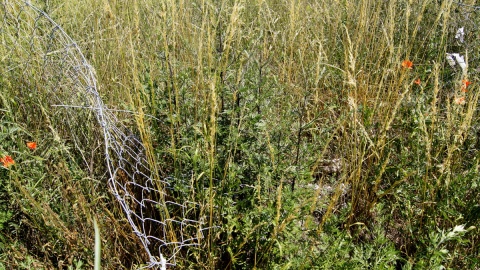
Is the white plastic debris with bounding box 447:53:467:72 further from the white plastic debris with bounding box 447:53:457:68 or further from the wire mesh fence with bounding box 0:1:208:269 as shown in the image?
the wire mesh fence with bounding box 0:1:208:269

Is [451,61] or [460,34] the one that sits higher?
[460,34]

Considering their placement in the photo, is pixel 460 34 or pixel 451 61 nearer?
pixel 451 61

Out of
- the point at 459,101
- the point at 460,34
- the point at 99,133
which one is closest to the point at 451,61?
the point at 460,34

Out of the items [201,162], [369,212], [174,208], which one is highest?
[201,162]

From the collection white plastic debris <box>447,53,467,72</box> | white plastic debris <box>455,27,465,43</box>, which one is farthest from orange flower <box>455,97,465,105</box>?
white plastic debris <box>455,27,465,43</box>

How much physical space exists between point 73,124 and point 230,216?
40.6 inches

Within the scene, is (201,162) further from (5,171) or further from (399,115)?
(399,115)

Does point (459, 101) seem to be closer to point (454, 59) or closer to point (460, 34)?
point (454, 59)

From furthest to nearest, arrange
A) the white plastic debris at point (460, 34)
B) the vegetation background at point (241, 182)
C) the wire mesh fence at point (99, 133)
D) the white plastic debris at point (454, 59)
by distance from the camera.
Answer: the white plastic debris at point (460, 34), the white plastic debris at point (454, 59), the wire mesh fence at point (99, 133), the vegetation background at point (241, 182)

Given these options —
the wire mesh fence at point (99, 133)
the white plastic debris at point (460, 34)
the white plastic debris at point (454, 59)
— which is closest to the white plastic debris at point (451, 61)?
the white plastic debris at point (454, 59)

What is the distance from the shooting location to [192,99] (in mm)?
2061

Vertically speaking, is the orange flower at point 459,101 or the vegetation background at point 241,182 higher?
the orange flower at point 459,101

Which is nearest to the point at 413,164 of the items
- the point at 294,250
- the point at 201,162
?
the point at 294,250

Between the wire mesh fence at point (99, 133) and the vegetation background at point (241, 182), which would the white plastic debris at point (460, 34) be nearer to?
the vegetation background at point (241, 182)
